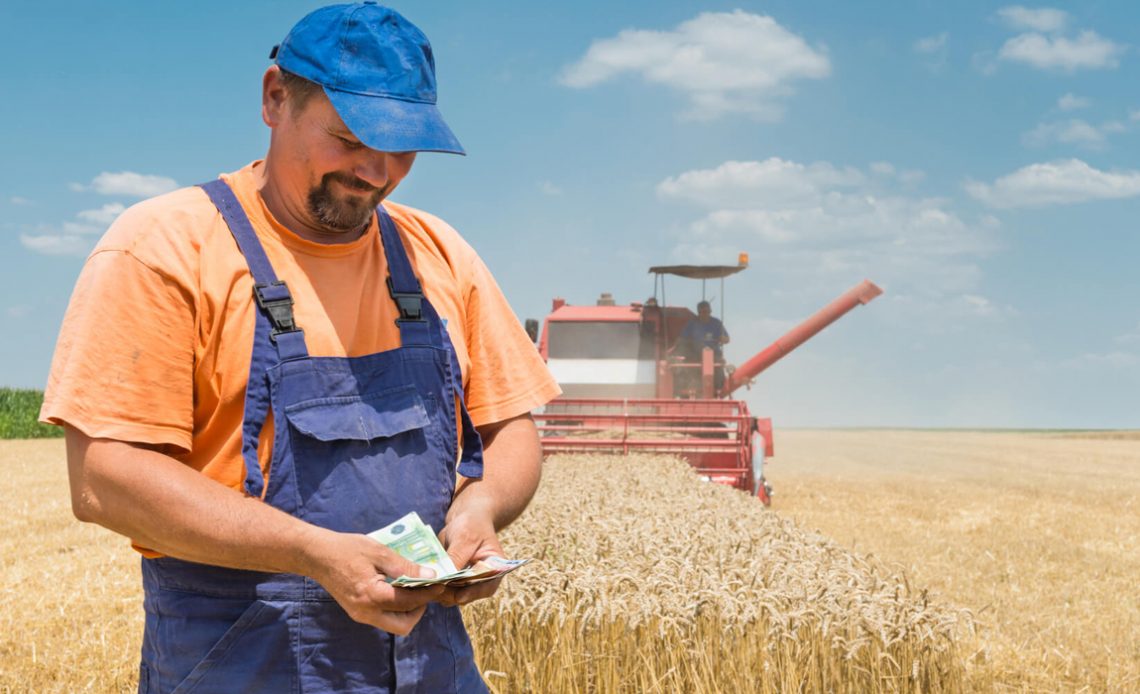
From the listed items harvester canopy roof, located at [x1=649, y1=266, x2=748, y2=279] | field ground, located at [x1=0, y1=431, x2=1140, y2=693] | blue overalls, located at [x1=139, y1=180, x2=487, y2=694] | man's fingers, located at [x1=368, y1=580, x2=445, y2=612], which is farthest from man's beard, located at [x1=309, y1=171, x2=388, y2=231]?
harvester canopy roof, located at [x1=649, y1=266, x2=748, y2=279]

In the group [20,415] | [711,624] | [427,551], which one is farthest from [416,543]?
[20,415]

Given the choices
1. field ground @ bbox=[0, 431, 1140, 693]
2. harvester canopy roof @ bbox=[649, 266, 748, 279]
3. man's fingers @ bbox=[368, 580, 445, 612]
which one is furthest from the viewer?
harvester canopy roof @ bbox=[649, 266, 748, 279]

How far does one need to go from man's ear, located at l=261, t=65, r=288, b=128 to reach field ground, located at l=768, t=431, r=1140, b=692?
3634 mm

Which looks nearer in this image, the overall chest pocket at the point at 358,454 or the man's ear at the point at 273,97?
the overall chest pocket at the point at 358,454

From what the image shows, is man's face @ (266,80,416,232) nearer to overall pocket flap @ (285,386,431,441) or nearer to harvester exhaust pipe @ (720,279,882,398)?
overall pocket flap @ (285,386,431,441)

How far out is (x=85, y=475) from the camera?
1.66 m

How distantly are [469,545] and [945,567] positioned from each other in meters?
7.90

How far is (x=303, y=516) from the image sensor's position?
1.72 m

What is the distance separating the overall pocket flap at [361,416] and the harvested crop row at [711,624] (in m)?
1.81

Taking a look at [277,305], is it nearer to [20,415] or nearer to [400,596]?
[400,596]

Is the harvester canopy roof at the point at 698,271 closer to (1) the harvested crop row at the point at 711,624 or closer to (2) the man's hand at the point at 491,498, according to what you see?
(1) the harvested crop row at the point at 711,624

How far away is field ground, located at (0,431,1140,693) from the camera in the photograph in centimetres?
519

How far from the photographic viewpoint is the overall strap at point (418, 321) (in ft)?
6.23

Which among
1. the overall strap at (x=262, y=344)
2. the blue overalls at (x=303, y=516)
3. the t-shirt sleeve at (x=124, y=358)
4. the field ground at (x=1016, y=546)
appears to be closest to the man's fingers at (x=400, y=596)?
the blue overalls at (x=303, y=516)
